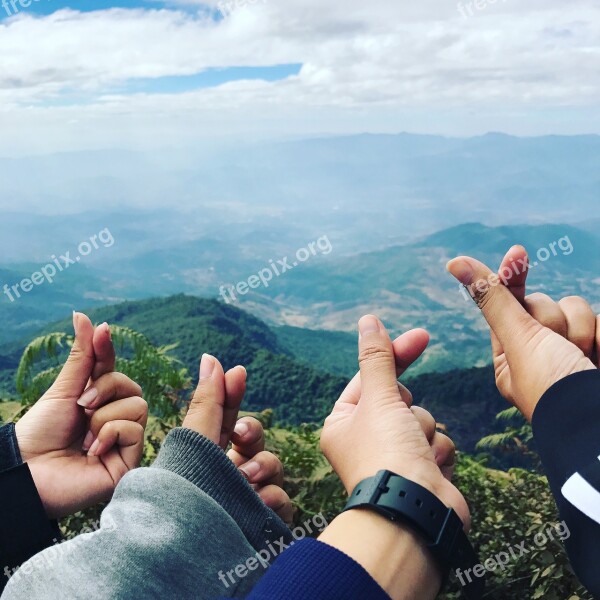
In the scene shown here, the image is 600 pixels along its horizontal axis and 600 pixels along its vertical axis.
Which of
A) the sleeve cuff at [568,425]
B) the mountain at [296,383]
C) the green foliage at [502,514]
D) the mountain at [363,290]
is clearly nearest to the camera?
the sleeve cuff at [568,425]

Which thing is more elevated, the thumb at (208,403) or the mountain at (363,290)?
the thumb at (208,403)

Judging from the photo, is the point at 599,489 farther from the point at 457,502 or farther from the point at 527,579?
the point at 527,579

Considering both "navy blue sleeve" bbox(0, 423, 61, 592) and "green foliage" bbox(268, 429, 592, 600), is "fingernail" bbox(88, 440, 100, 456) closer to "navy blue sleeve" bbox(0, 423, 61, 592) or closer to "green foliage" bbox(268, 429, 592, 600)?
"navy blue sleeve" bbox(0, 423, 61, 592)

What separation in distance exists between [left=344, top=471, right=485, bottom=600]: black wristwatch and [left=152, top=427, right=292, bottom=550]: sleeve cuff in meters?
0.30

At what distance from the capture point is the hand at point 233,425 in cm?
161

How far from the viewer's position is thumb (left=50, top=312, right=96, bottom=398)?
1.92 metres

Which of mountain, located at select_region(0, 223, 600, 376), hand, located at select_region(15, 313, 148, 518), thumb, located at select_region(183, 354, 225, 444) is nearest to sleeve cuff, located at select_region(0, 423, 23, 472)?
hand, located at select_region(15, 313, 148, 518)

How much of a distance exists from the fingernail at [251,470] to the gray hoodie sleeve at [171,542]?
44cm

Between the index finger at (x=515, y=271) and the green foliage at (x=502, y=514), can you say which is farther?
the green foliage at (x=502, y=514)

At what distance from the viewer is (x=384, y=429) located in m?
1.39

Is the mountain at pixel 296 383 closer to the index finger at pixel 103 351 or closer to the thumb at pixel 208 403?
the index finger at pixel 103 351

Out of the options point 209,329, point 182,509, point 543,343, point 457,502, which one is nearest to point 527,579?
point 543,343

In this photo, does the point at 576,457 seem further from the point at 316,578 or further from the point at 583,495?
the point at 316,578

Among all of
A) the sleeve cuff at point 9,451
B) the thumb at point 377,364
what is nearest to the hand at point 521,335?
the thumb at point 377,364
